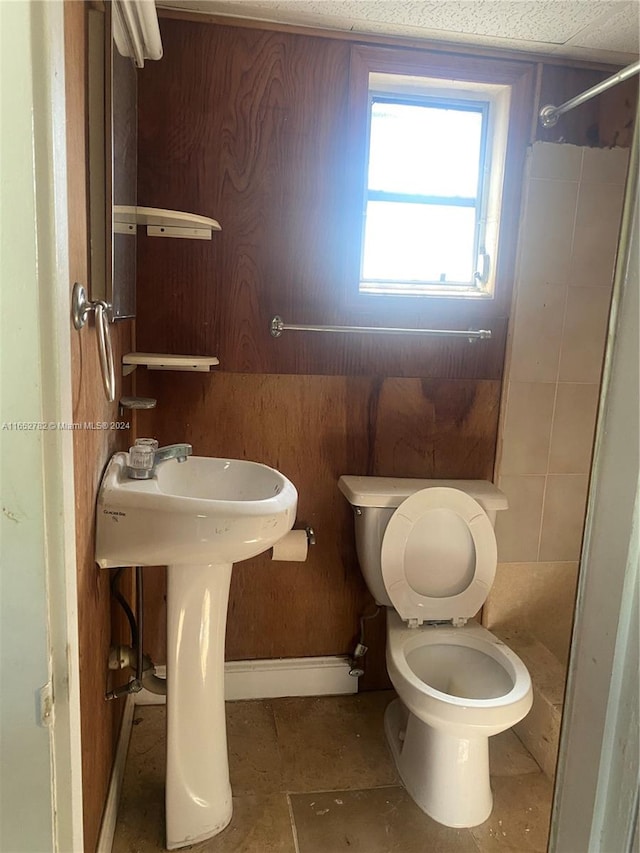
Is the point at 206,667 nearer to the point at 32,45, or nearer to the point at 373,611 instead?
the point at 373,611

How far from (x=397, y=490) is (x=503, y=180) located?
3.39ft

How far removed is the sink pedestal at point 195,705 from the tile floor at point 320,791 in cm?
8

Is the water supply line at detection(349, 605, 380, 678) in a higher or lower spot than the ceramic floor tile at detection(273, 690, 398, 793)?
higher

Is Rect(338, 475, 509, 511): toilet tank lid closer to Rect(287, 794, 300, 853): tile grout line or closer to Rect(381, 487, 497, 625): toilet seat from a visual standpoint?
Rect(381, 487, 497, 625): toilet seat

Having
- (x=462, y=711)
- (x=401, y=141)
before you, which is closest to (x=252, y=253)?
(x=401, y=141)

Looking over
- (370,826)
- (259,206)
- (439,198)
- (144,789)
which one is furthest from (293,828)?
(439,198)

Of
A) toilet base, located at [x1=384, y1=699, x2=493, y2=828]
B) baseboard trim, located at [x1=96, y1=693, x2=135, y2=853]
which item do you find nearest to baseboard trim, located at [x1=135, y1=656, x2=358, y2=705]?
baseboard trim, located at [x1=96, y1=693, x2=135, y2=853]

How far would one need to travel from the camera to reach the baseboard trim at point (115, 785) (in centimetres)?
145

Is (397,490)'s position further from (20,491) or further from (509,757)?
(20,491)

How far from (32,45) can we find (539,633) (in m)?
2.18

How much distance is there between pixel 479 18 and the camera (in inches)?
67.6

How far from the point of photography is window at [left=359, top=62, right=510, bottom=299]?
1.99m

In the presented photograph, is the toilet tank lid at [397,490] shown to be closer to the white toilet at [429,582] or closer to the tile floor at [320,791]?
the white toilet at [429,582]

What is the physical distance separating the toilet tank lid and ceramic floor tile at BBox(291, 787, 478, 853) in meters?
0.81
